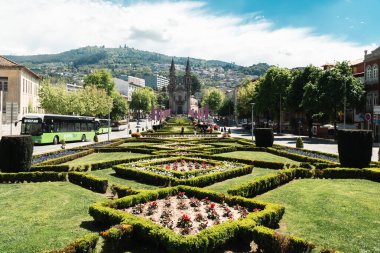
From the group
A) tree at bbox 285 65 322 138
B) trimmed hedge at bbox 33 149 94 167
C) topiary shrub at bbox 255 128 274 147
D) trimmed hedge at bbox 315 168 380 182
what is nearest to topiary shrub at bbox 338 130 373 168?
trimmed hedge at bbox 315 168 380 182

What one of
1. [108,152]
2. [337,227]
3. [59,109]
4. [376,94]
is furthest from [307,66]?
[337,227]

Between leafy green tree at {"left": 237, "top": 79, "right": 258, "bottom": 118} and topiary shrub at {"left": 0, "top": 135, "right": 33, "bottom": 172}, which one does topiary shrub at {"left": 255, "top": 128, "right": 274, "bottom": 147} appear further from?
leafy green tree at {"left": 237, "top": 79, "right": 258, "bottom": 118}

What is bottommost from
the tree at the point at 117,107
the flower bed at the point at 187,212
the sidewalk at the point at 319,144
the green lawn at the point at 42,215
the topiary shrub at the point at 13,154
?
the green lawn at the point at 42,215

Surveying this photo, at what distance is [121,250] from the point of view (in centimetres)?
861

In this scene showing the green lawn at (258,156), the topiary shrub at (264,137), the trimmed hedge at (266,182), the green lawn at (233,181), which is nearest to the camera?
the trimmed hedge at (266,182)

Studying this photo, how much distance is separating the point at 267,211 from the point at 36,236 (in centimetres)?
633

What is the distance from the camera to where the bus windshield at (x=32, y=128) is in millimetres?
34531

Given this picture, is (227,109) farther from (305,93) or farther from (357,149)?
(357,149)

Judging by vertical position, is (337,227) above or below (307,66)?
below

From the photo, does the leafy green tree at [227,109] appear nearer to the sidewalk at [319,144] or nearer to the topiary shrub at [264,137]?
the sidewalk at [319,144]

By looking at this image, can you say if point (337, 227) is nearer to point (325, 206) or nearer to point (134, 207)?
point (325, 206)

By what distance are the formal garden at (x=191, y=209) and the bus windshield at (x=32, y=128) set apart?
17049mm

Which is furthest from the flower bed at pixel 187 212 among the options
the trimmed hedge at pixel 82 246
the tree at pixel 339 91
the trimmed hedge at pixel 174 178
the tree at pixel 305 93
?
the tree at pixel 305 93

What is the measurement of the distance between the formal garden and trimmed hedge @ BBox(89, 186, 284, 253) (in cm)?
3
